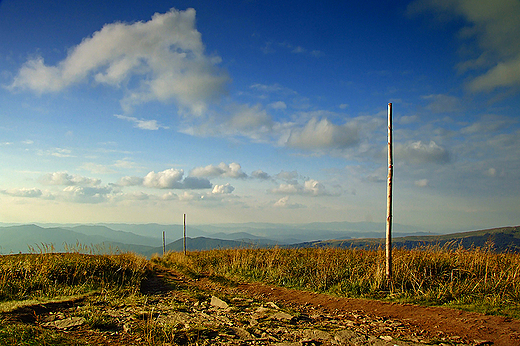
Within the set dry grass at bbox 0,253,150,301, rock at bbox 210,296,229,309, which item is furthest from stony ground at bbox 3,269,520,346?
dry grass at bbox 0,253,150,301

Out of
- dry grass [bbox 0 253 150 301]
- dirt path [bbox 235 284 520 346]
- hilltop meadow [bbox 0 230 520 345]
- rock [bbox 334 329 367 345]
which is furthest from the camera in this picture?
dry grass [bbox 0 253 150 301]

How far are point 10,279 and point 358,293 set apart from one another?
963 cm

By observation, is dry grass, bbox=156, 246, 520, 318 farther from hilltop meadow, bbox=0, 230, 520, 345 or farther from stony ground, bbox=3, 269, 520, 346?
stony ground, bbox=3, 269, 520, 346

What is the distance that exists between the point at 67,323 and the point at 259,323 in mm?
3413

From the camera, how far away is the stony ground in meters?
4.43

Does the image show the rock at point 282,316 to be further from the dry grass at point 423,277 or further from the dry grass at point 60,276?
the dry grass at point 60,276

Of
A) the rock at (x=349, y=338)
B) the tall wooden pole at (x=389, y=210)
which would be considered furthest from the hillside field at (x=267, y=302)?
the tall wooden pole at (x=389, y=210)

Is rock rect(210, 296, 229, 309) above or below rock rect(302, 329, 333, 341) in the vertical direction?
below

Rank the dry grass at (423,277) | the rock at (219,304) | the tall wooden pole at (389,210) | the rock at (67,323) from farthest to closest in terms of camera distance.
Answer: the tall wooden pole at (389,210)
the rock at (219,304)
the dry grass at (423,277)
the rock at (67,323)

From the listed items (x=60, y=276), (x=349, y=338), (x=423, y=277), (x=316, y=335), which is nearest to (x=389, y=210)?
(x=423, y=277)

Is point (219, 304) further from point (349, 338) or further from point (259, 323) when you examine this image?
point (349, 338)

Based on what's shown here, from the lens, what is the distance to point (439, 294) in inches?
271

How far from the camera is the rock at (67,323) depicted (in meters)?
4.87

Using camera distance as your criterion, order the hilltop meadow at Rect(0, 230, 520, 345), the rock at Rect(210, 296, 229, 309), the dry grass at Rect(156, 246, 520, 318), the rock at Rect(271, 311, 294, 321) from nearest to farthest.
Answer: the hilltop meadow at Rect(0, 230, 520, 345)
the rock at Rect(271, 311, 294, 321)
the dry grass at Rect(156, 246, 520, 318)
the rock at Rect(210, 296, 229, 309)
